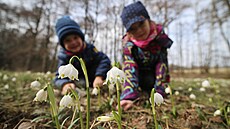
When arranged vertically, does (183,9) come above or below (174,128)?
above

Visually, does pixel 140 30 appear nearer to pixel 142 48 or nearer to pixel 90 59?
pixel 142 48

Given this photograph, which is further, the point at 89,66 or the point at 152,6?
the point at 152,6

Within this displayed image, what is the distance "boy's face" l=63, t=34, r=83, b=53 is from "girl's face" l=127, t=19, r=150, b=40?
0.83 m

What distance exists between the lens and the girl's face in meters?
2.05

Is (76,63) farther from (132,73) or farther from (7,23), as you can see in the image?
(7,23)

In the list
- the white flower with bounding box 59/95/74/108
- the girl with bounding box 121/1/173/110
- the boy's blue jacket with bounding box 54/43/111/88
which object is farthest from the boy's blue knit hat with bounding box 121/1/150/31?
the white flower with bounding box 59/95/74/108

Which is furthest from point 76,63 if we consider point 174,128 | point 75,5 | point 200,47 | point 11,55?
point 200,47

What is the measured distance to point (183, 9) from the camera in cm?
1181

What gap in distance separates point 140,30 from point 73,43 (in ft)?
3.23

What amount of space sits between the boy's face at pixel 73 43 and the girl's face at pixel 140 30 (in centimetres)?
83

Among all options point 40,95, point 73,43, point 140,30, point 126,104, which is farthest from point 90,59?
point 40,95

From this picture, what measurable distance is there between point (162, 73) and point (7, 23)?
19.1 meters

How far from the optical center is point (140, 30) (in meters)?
2.08

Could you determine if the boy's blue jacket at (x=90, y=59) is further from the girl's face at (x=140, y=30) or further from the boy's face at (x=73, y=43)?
the girl's face at (x=140, y=30)
